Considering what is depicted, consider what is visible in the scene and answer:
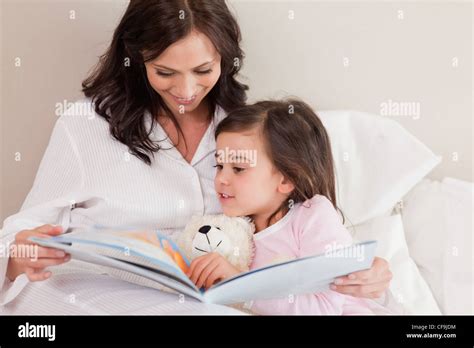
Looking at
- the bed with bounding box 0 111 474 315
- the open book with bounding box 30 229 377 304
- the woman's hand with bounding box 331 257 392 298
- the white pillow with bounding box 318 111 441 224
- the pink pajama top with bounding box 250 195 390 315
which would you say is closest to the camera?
the open book with bounding box 30 229 377 304

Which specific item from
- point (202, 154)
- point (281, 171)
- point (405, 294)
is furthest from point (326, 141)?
point (405, 294)

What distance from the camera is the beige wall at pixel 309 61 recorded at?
185cm

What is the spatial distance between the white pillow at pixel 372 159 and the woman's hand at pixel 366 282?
0.54 m

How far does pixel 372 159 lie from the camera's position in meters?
1.89

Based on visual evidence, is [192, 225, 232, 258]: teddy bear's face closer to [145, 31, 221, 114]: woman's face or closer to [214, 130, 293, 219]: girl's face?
[214, 130, 293, 219]: girl's face

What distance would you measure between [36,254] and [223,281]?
14.7 inches

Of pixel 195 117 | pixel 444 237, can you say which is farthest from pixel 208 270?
pixel 444 237

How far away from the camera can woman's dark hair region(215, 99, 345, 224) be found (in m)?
1.51

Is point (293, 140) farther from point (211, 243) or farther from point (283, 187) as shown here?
point (211, 243)

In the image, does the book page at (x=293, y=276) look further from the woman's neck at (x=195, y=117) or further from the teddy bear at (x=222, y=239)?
the woman's neck at (x=195, y=117)

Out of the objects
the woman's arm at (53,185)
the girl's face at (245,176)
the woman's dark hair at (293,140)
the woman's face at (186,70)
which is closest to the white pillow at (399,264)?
the woman's dark hair at (293,140)

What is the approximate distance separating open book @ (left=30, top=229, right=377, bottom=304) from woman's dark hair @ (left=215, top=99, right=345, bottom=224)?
1.11ft

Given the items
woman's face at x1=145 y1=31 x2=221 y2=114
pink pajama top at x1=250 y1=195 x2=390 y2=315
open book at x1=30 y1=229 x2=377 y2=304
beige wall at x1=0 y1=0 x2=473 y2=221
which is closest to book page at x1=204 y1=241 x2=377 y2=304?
open book at x1=30 y1=229 x2=377 y2=304

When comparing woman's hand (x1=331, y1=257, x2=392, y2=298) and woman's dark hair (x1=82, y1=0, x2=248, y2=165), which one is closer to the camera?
woman's hand (x1=331, y1=257, x2=392, y2=298)
